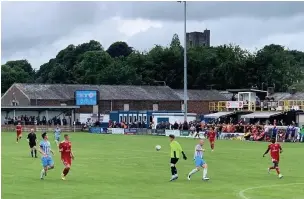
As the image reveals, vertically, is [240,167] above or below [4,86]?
below

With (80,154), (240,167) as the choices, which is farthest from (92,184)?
(80,154)

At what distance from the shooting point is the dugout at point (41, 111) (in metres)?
98.5

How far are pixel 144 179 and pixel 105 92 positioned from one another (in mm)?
80599

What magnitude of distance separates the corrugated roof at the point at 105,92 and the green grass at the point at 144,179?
6279 cm

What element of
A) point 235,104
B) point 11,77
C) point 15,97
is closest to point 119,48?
point 11,77

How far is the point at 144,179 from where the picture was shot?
29.0m

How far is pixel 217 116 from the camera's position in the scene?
8594cm

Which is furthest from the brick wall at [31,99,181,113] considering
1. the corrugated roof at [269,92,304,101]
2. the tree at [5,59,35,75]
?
the tree at [5,59,35,75]

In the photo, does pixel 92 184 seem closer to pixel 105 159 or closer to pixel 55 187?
pixel 55 187

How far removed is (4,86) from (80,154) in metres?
103

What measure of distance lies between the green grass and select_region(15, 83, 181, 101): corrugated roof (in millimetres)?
62792

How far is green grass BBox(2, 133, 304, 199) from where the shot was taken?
23.9 m

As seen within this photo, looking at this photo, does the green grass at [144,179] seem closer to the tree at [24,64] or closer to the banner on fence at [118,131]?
the banner on fence at [118,131]

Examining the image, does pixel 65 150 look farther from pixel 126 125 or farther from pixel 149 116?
pixel 149 116
